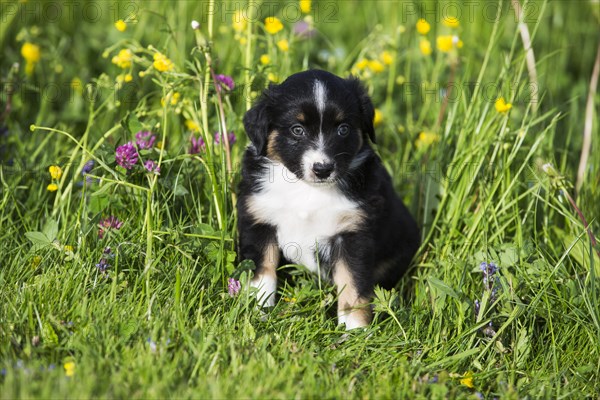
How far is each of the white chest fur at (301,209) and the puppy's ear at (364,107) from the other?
366 mm

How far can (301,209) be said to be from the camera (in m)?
4.00

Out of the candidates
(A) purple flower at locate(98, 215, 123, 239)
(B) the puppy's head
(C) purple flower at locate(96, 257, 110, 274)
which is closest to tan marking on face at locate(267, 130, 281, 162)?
(B) the puppy's head

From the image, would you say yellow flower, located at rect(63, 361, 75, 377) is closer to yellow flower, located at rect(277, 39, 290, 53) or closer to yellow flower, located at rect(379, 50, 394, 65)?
yellow flower, located at rect(277, 39, 290, 53)

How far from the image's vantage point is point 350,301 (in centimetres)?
396

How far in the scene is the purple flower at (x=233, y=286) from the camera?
3.83 meters

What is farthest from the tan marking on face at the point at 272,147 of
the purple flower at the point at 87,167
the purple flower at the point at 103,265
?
the purple flower at the point at 87,167

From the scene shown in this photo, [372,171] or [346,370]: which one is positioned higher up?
[372,171]

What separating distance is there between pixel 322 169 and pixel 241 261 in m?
0.70

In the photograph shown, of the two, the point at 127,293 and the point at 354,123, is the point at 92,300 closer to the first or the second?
the point at 127,293

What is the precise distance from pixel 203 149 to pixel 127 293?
4.09 feet


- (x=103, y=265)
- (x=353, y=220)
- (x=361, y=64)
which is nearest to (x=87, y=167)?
(x=103, y=265)

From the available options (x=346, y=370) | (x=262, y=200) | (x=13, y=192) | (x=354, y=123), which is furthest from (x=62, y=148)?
(x=346, y=370)

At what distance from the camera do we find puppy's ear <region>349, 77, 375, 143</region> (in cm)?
406

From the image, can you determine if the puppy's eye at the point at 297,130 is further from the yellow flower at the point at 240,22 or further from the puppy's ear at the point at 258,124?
the yellow flower at the point at 240,22
